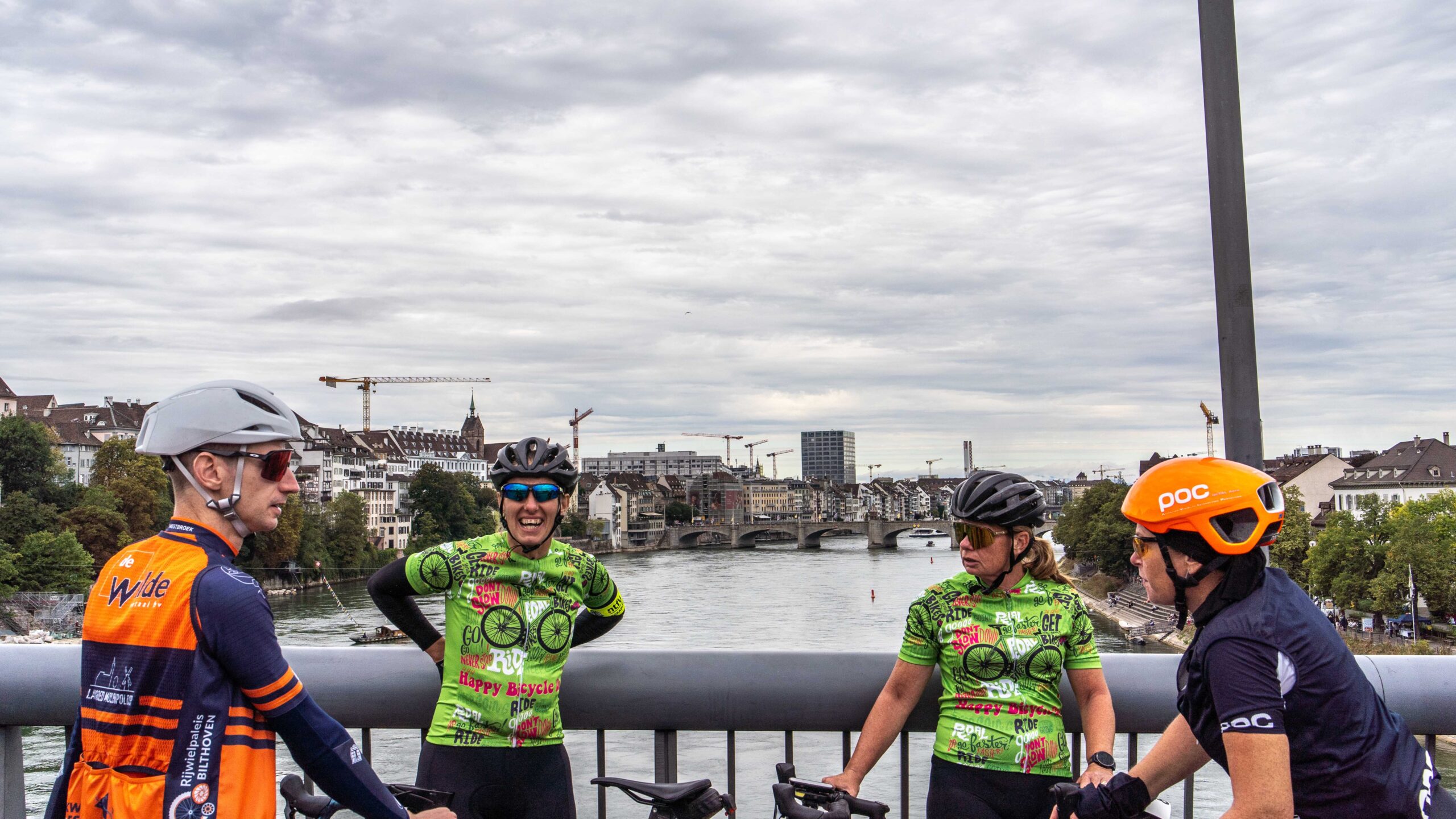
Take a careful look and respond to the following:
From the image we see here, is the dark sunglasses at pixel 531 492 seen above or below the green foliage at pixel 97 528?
above

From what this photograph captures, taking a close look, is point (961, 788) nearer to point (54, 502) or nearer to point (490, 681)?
point (490, 681)

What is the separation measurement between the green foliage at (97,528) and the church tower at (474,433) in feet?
319

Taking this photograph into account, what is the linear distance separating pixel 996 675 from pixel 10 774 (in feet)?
8.96

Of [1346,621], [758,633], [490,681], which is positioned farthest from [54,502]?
[490,681]

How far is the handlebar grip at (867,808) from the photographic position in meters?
2.79

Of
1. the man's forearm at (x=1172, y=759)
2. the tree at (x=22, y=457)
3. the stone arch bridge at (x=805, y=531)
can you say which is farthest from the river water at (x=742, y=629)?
the tree at (x=22, y=457)

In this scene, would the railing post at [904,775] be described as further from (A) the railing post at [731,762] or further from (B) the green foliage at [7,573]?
(B) the green foliage at [7,573]

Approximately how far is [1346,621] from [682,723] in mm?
47756

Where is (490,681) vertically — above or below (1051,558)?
below

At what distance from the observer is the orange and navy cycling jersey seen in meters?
2.26

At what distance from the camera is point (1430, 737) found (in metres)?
3.43

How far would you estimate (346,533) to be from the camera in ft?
244

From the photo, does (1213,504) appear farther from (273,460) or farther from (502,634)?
(502,634)

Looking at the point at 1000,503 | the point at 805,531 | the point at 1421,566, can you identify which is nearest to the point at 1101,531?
the point at 1421,566
